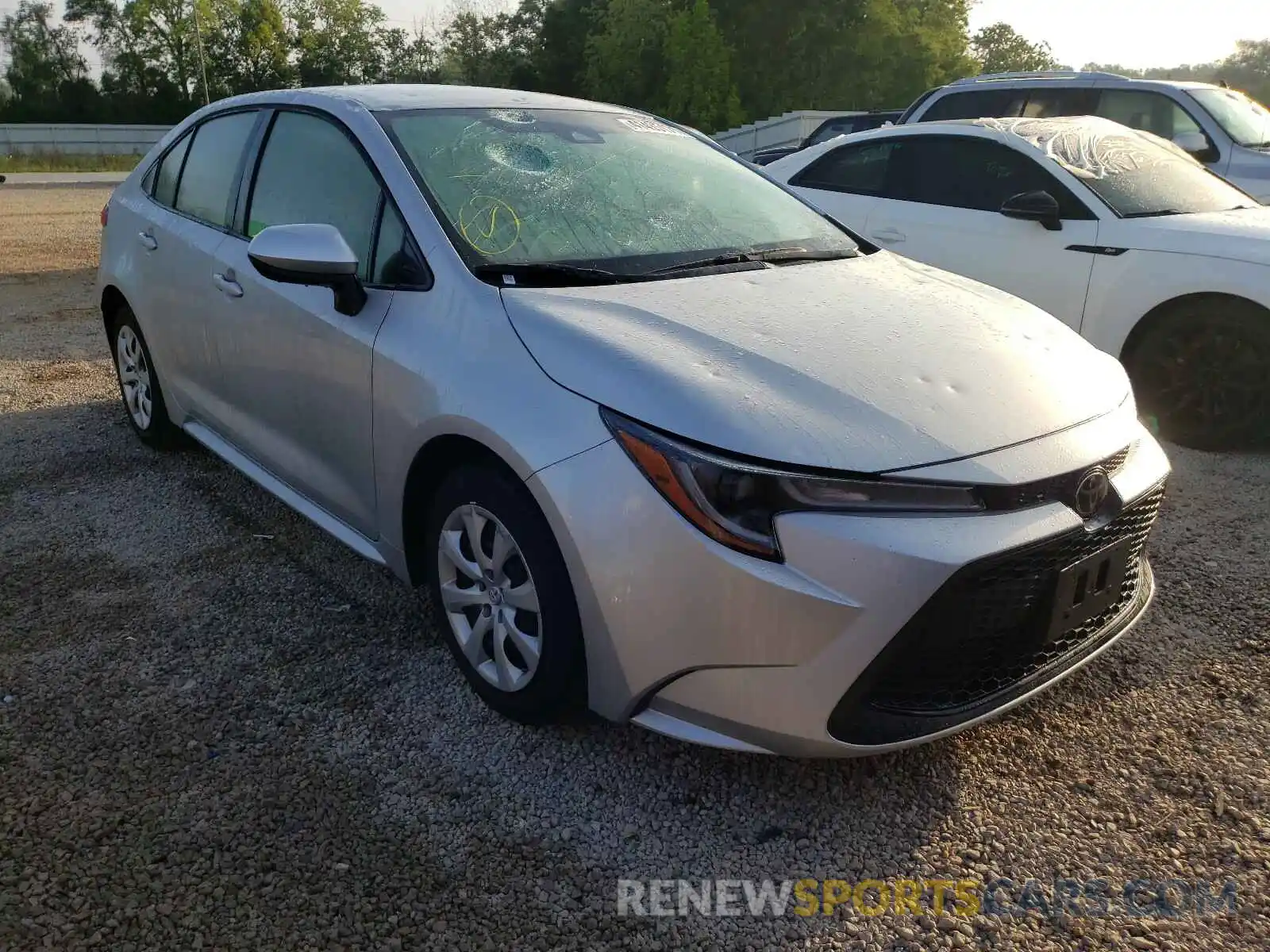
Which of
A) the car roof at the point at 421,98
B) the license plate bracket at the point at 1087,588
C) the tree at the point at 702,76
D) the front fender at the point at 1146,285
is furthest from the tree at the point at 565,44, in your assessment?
the license plate bracket at the point at 1087,588

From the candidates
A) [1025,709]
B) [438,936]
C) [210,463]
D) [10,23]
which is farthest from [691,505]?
[10,23]

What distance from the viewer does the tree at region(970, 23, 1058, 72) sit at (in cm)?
5609

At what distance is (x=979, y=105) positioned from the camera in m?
8.93

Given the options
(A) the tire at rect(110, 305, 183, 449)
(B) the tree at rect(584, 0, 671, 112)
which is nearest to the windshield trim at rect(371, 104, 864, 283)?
(A) the tire at rect(110, 305, 183, 449)

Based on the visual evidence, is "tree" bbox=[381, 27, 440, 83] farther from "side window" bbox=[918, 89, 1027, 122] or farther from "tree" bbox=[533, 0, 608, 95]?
"side window" bbox=[918, 89, 1027, 122]

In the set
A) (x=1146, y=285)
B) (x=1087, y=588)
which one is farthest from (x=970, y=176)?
(x=1087, y=588)

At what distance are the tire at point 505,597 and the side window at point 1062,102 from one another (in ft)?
25.8

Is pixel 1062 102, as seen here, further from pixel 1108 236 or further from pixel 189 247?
pixel 189 247

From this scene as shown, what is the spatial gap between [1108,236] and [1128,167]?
706 millimetres

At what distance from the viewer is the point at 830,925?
2111 mm

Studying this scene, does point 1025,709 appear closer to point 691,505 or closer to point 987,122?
point 691,505

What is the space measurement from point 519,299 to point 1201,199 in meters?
4.42

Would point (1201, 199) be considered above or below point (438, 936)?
above

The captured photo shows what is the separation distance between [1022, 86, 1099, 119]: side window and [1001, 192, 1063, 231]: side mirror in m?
3.97
